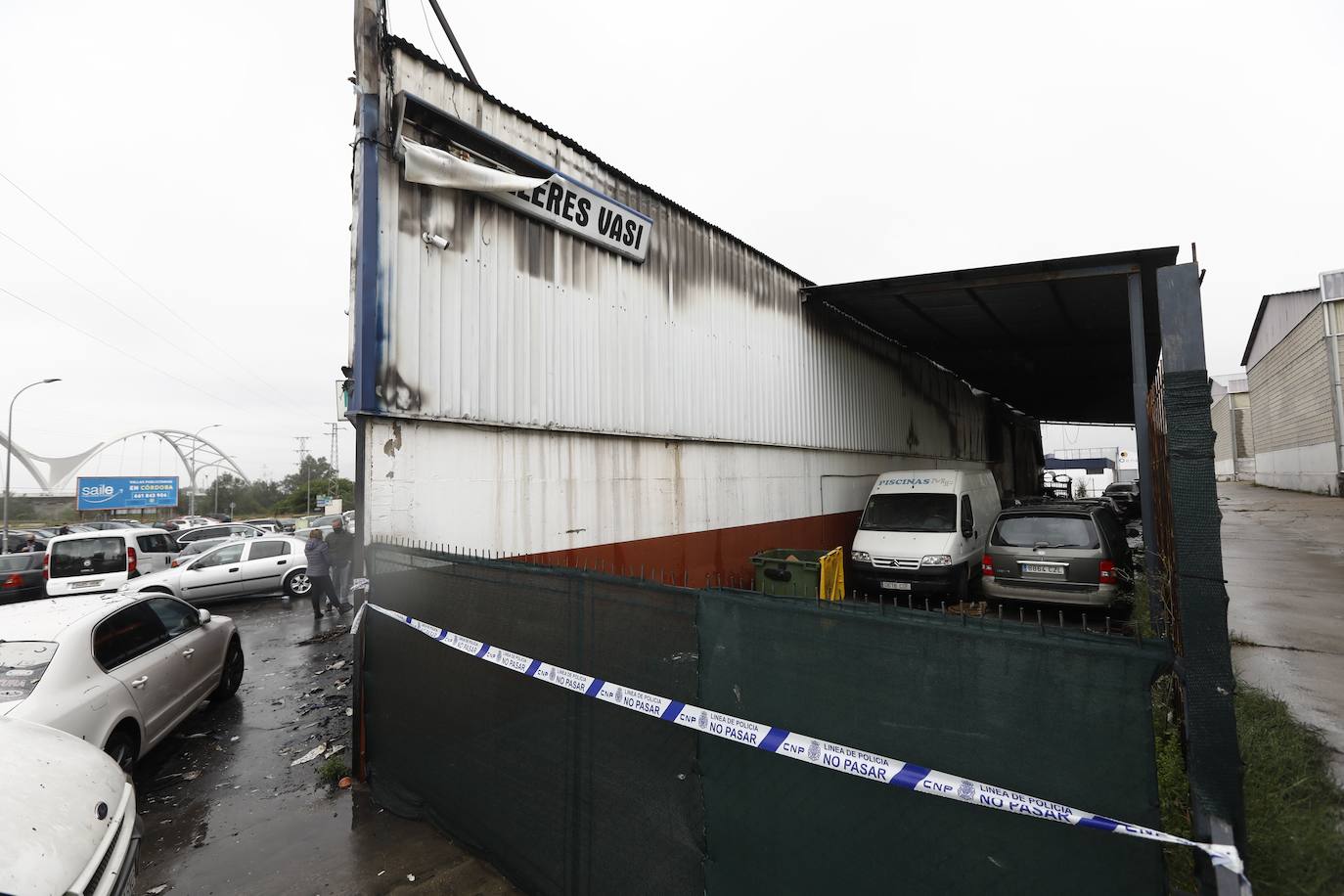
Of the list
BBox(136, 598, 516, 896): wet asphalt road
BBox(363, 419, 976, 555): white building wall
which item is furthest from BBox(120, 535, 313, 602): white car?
BBox(363, 419, 976, 555): white building wall

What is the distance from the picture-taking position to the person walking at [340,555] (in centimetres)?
1153

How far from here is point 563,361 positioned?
7.72 m

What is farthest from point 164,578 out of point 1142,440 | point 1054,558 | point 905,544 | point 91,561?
point 1142,440

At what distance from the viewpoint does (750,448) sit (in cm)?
1107

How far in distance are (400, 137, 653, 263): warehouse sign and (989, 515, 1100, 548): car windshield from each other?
693 centimetres

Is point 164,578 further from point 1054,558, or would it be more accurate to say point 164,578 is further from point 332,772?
point 1054,558

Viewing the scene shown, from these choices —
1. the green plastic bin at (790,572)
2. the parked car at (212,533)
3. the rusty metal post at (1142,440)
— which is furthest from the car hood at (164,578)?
the rusty metal post at (1142,440)

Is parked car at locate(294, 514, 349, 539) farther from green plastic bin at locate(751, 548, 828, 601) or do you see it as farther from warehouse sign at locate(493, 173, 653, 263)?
green plastic bin at locate(751, 548, 828, 601)

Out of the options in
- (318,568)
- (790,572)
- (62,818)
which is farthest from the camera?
(318,568)

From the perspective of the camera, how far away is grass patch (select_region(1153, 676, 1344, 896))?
2.73 m

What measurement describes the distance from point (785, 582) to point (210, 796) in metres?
7.27

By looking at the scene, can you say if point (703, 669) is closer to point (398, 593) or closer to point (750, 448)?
point (398, 593)

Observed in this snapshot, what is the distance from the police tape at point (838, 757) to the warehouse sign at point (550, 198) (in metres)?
5.12

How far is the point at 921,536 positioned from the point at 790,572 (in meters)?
2.45
